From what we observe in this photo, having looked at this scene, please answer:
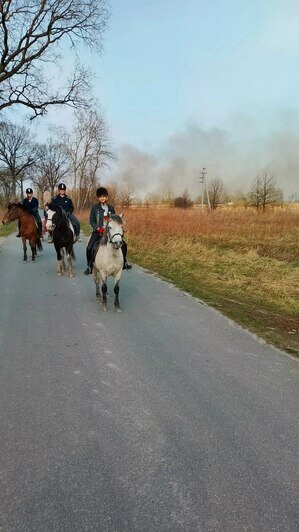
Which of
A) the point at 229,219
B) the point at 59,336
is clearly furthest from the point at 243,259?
the point at 229,219

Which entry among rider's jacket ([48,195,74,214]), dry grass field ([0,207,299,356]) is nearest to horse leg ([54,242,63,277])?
rider's jacket ([48,195,74,214])

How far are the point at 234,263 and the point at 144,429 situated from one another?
12.1 metres

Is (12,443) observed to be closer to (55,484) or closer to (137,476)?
(55,484)

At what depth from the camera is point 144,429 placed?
3.38 meters

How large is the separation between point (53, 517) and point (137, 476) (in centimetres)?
66

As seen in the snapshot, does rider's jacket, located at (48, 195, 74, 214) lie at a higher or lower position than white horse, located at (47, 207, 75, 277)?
higher

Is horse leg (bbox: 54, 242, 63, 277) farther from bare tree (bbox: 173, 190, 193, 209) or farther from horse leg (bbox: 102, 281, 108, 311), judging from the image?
bare tree (bbox: 173, 190, 193, 209)

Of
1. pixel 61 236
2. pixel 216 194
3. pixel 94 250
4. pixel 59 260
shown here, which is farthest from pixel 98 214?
pixel 216 194

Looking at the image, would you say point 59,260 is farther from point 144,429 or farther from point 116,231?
point 144,429

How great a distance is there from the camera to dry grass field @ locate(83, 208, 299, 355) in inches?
300

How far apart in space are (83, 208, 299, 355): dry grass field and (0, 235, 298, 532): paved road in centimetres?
147

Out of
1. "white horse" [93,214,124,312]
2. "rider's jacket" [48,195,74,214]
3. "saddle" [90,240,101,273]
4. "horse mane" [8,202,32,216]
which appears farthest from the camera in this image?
"horse mane" [8,202,32,216]

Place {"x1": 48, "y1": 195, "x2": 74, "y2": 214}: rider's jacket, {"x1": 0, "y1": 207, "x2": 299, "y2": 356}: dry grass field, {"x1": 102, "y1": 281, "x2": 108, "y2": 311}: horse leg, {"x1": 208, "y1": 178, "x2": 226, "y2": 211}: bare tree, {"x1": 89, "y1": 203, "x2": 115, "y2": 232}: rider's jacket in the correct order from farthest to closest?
{"x1": 208, "y1": 178, "x2": 226, "y2": 211}: bare tree, {"x1": 48, "y1": 195, "x2": 74, "y2": 214}: rider's jacket, {"x1": 89, "y1": 203, "x2": 115, "y2": 232}: rider's jacket, {"x1": 0, "y1": 207, "x2": 299, "y2": 356}: dry grass field, {"x1": 102, "y1": 281, "x2": 108, "y2": 311}: horse leg

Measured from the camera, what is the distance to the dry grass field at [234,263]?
25.0 feet
